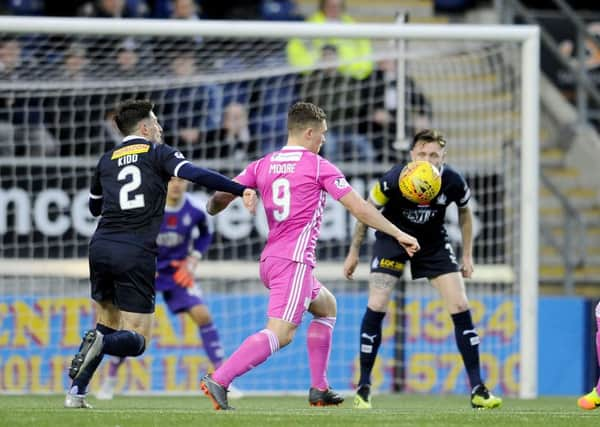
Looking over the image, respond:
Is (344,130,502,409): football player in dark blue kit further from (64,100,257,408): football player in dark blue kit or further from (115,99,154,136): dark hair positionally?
(115,99,154,136): dark hair

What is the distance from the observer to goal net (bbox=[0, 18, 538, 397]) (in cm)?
1208

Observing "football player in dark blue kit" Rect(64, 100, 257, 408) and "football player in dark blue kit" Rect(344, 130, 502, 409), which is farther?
"football player in dark blue kit" Rect(344, 130, 502, 409)

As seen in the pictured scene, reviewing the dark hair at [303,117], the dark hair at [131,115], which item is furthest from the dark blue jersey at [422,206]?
the dark hair at [131,115]

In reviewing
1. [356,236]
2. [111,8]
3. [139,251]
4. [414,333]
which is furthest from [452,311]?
[111,8]

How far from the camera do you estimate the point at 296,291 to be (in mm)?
7738

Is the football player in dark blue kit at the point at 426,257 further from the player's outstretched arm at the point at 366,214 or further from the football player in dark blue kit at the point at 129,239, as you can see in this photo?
the football player in dark blue kit at the point at 129,239

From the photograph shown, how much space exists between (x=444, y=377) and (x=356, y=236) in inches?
153

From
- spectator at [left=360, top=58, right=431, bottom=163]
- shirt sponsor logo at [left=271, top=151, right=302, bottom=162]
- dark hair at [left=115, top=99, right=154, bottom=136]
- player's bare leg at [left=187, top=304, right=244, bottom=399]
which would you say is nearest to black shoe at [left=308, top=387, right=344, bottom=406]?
shirt sponsor logo at [left=271, top=151, right=302, bottom=162]

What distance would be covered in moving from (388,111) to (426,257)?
3969 mm

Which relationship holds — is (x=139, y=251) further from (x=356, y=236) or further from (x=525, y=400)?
(x=525, y=400)

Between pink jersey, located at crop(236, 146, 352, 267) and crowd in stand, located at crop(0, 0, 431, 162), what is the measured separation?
188 inches

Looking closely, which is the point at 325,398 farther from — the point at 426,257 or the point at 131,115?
the point at 131,115

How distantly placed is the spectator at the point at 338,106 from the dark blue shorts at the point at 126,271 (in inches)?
205

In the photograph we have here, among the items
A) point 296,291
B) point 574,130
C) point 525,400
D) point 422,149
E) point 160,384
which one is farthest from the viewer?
point 574,130
